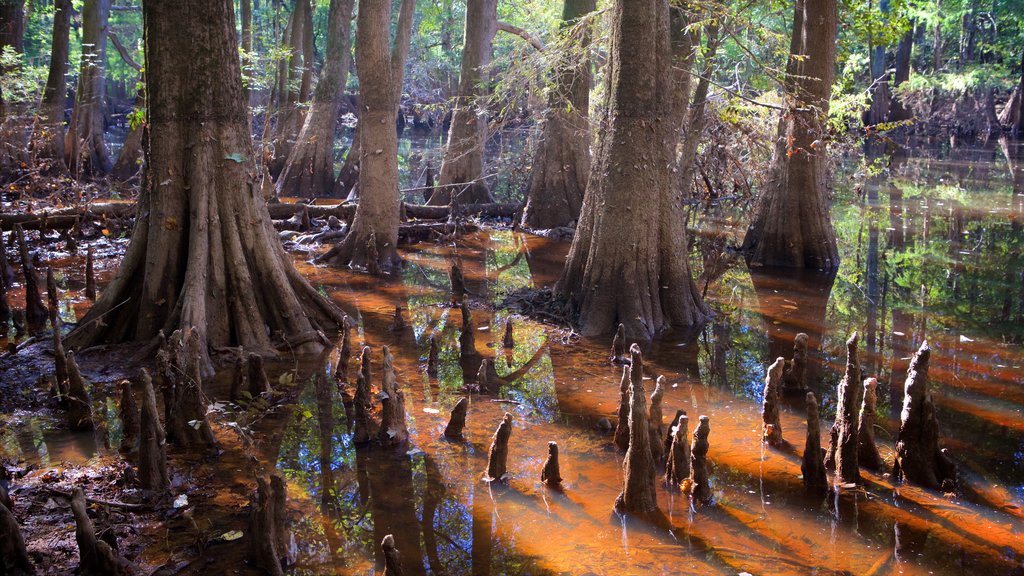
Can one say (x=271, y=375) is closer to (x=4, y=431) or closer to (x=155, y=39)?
(x=4, y=431)

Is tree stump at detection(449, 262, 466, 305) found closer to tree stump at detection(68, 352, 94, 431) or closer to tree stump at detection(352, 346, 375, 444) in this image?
tree stump at detection(352, 346, 375, 444)

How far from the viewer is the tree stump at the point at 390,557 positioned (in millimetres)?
3582

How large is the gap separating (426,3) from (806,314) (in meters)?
38.0

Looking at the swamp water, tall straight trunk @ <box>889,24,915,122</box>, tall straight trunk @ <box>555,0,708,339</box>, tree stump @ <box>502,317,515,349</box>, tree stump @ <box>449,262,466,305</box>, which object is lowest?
the swamp water

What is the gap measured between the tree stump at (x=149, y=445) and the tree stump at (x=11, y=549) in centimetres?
99

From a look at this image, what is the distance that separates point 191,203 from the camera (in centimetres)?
725

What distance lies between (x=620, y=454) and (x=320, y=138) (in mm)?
14765

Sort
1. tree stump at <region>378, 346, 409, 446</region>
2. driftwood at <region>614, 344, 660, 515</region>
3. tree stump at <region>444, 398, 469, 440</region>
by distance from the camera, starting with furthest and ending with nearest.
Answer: tree stump at <region>444, 398, 469, 440</region>, tree stump at <region>378, 346, 409, 446</region>, driftwood at <region>614, 344, 660, 515</region>

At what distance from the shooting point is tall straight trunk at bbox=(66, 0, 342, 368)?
7180 mm

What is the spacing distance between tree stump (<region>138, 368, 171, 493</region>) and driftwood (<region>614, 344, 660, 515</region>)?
270cm

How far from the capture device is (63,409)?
5.96 meters

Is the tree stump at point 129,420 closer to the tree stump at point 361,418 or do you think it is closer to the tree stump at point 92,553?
the tree stump at point 361,418

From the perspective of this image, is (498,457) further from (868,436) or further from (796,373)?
(796,373)

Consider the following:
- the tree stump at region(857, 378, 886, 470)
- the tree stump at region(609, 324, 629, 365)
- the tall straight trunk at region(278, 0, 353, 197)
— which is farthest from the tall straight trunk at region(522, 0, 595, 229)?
the tree stump at region(857, 378, 886, 470)
